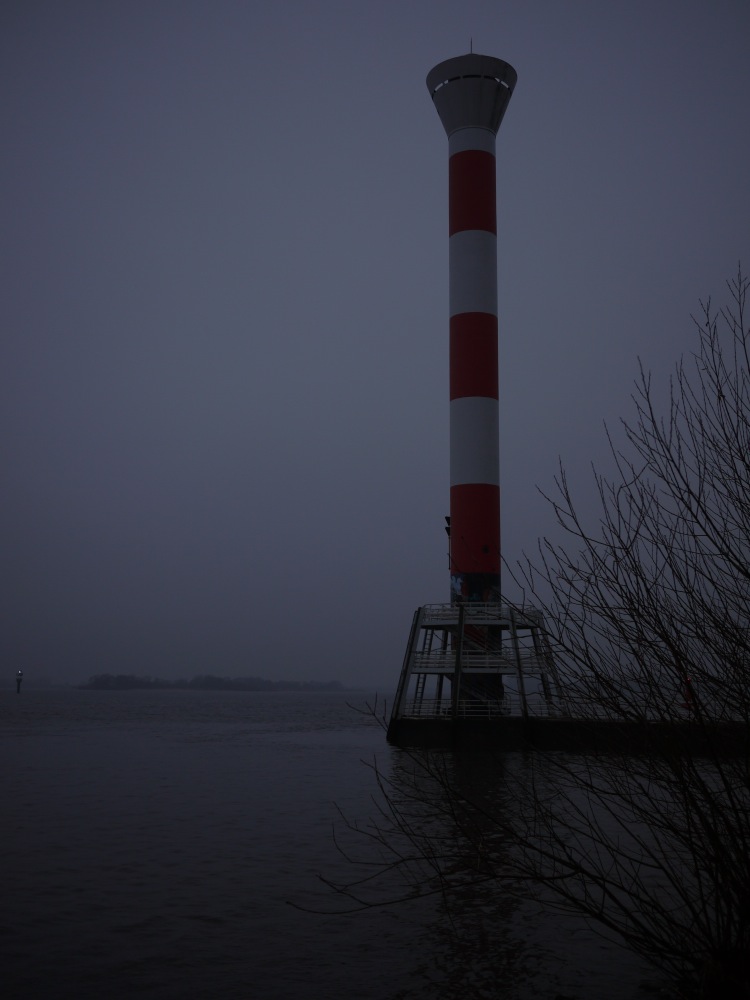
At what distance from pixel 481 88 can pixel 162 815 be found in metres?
28.1

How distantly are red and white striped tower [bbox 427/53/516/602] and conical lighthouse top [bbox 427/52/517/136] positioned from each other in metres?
0.05

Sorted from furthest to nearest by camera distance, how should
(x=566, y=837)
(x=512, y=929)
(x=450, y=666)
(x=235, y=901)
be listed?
(x=450, y=666)
(x=566, y=837)
(x=235, y=901)
(x=512, y=929)

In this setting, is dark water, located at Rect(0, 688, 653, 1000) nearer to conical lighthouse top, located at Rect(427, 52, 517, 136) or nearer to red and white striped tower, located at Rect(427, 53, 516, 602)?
Result: red and white striped tower, located at Rect(427, 53, 516, 602)

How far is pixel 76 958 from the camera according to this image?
8094 mm

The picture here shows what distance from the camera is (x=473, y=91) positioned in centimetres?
3300

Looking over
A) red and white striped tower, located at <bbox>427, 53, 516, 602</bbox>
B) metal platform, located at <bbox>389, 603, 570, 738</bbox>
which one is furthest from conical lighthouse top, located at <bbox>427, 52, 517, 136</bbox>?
metal platform, located at <bbox>389, 603, 570, 738</bbox>

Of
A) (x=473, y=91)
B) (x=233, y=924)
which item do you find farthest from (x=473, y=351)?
(x=233, y=924)

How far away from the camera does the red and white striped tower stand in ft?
97.5

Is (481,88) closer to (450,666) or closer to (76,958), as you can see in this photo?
(450,666)

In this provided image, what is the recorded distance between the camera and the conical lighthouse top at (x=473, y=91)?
3306cm

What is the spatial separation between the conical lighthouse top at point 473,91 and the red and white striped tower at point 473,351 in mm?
49

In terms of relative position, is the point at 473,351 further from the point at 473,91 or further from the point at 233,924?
the point at 233,924

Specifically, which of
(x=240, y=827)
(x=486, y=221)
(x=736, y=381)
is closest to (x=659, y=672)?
(x=736, y=381)

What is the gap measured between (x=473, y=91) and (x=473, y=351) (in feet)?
34.9
